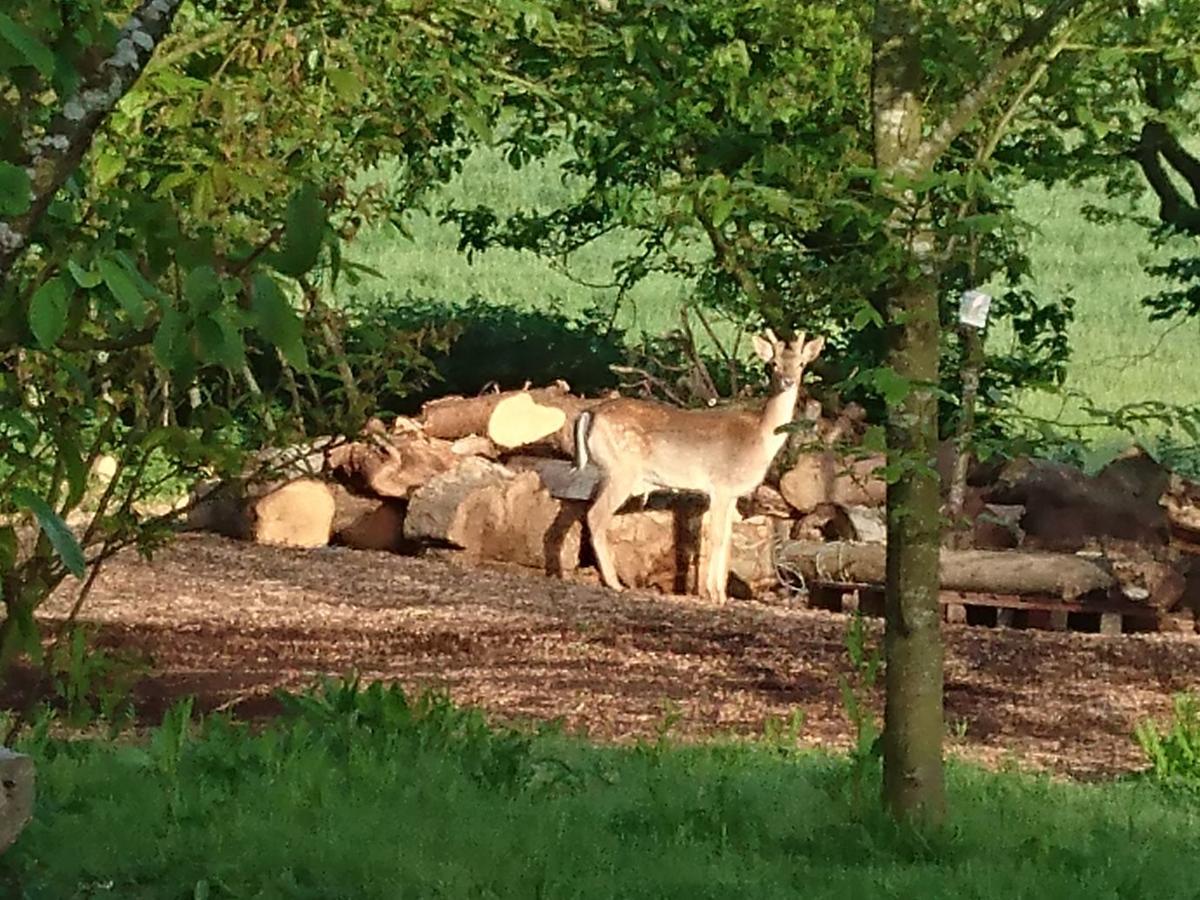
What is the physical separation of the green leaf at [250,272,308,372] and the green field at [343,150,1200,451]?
59.9 feet

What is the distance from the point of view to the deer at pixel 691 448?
13172 mm

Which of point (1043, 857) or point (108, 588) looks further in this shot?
point (108, 588)

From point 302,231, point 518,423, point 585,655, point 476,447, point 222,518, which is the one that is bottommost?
point 585,655

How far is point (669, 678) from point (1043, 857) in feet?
13.1

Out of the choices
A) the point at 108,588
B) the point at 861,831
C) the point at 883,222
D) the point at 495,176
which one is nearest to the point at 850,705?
the point at 861,831

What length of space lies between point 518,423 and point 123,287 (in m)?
12.1

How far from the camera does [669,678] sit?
9.13 m

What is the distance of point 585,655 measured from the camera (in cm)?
966

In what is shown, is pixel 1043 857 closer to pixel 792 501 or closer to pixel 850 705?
pixel 850 705

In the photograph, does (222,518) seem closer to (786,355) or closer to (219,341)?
(786,355)

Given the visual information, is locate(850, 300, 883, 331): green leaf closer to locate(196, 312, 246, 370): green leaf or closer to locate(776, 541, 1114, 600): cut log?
locate(196, 312, 246, 370): green leaf

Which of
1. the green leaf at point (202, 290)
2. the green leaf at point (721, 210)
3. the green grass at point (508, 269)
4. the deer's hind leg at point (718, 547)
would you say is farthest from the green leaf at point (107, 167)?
the green grass at point (508, 269)

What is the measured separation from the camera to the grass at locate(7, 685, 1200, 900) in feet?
15.6

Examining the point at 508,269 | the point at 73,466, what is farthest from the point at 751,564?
the point at 508,269
